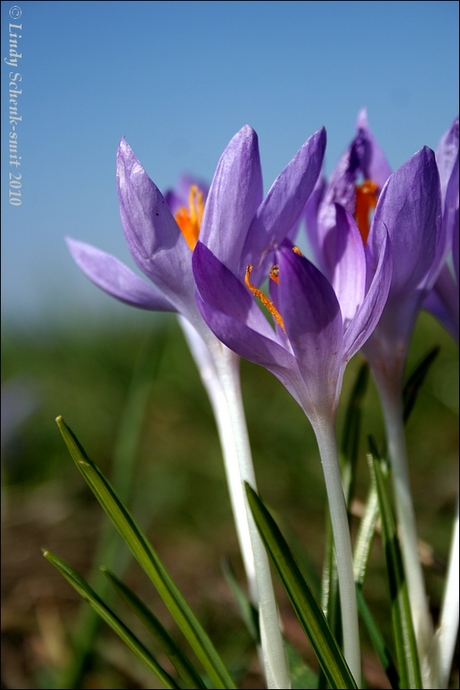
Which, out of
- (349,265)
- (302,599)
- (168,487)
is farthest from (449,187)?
(168,487)

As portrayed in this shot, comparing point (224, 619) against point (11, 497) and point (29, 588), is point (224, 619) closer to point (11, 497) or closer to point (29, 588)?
point (29, 588)

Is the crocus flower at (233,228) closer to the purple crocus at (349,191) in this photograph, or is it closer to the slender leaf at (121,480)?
the purple crocus at (349,191)

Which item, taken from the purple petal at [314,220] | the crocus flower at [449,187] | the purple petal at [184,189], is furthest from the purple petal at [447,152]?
the purple petal at [184,189]

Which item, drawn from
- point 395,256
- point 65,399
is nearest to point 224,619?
point 395,256

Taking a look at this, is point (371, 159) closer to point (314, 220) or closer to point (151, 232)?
point (314, 220)

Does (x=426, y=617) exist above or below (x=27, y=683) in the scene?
above

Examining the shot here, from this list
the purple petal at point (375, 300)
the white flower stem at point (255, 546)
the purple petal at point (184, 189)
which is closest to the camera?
the purple petal at point (375, 300)
